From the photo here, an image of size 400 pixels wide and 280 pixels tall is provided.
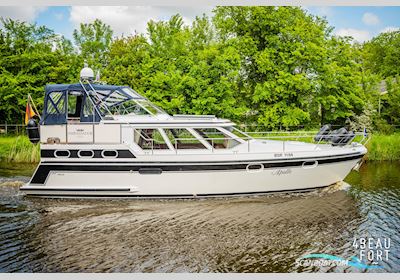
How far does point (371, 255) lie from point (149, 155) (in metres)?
4.43

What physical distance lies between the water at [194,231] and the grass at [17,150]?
228 centimetres

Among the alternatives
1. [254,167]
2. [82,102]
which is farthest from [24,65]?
[254,167]

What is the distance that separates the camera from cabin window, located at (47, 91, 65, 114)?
28.3 feet

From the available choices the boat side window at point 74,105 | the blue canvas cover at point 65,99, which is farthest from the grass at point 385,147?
the boat side window at point 74,105

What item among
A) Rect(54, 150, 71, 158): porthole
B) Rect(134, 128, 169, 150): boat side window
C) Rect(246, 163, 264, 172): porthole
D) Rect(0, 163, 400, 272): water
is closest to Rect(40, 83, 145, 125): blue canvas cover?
Rect(54, 150, 71, 158): porthole

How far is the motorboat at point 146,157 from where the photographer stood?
8.35 meters

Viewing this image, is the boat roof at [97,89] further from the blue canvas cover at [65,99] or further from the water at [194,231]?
the water at [194,231]

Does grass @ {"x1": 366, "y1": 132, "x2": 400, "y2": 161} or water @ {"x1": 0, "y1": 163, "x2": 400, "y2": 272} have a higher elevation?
grass @ {"x1": 366, "y1": 132, "x2": 400, "y2": 161}

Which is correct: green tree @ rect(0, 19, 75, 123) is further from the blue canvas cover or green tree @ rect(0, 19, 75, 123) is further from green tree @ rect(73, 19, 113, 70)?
the blue canvas cover

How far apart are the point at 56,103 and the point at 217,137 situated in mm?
3469

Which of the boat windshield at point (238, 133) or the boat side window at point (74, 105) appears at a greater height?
the boat side window at point (74, 105)

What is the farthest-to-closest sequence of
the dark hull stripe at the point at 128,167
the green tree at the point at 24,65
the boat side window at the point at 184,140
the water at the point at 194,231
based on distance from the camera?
the green tree at the point at 24,65, the boat side window at the point at 184,140, the dark hull stripe at the point at 128,167, the water at the point at 194,231

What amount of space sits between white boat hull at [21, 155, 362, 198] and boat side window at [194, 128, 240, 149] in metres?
0.64

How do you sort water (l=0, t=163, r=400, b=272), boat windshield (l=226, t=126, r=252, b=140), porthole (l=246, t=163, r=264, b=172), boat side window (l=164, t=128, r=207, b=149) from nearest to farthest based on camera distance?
water (l=0, t=163, r=400, b=272) < porthole (l=246, t=163, r=264, b=172) < boat side window (l=164, t=128, r=207, b=149) < boat windshield (l=226, t=126, r=252, b=140)
